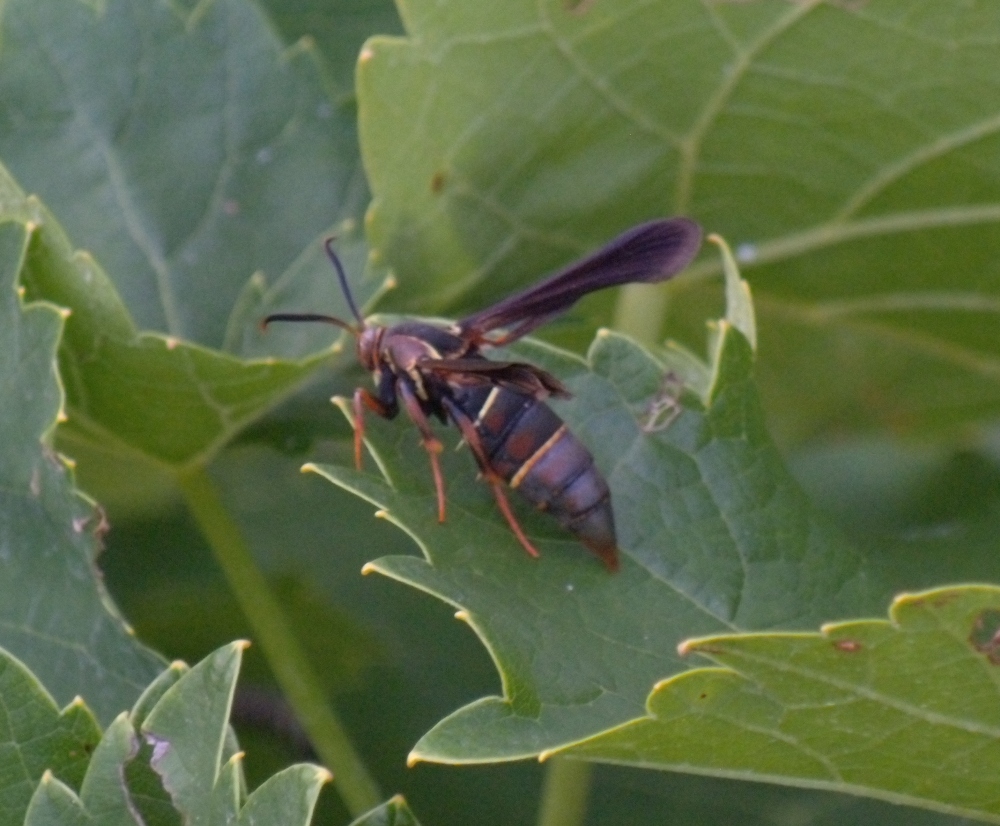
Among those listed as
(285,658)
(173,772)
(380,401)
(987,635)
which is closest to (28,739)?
(173,772)

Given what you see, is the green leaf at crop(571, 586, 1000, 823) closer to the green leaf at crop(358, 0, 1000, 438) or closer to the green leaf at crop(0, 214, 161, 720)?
the green leaf at crop(0, 214, 161, 720)

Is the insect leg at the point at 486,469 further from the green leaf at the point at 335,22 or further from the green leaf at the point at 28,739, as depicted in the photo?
the green leaf at the point at 335,22

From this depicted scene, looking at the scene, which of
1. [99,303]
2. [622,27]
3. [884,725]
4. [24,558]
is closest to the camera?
[884,725]

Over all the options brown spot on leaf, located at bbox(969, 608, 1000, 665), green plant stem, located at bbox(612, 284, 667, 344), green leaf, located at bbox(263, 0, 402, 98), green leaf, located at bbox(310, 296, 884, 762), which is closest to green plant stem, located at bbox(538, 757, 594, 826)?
green leaf, located at bbox(310, 296, 884, 762)

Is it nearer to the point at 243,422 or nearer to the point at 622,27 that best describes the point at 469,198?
the point at 622,27

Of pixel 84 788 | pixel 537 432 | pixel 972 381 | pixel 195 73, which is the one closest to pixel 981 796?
pixel 537 432

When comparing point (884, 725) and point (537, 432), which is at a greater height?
point (537, 432)
